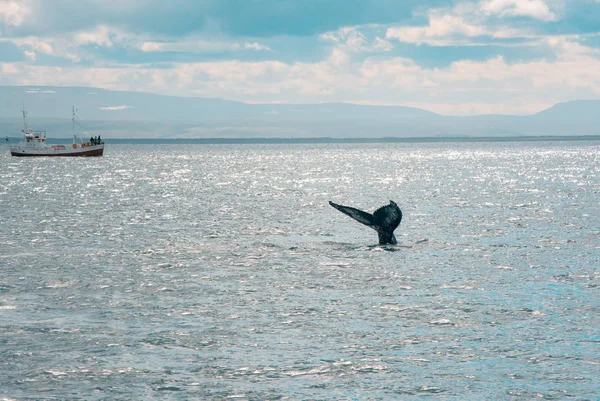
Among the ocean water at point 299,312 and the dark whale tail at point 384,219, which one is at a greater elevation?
the dark whale tail at point 384,219

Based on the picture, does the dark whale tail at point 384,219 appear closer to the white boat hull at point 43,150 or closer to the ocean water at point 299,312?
the ocean water at point 299,312

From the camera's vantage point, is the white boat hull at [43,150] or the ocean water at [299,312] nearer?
the ocean water at [299,312]

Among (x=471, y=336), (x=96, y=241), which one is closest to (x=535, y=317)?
(x=471, y=336)

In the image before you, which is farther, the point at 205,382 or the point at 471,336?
the point at 471,336

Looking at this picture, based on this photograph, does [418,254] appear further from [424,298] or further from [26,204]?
[26,204]

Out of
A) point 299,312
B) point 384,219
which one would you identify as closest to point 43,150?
point 384,219

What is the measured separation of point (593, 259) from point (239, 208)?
31.7 metres

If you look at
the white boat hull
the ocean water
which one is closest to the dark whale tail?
the ocean water

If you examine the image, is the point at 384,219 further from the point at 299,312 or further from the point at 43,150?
the point at 43,150

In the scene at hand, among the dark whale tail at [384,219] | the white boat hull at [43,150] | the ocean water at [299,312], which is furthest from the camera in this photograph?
the white boat hull at [43,150]

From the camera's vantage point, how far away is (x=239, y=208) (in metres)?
58.0

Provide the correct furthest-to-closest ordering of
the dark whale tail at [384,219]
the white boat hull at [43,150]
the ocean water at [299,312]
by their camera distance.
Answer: the white boat hull at [43,150] → the dark whale tail at [384,219] → the ocean water at [299,312]

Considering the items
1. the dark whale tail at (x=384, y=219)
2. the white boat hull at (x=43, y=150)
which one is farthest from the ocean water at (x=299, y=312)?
the white boat hull at (x=43, y=150)

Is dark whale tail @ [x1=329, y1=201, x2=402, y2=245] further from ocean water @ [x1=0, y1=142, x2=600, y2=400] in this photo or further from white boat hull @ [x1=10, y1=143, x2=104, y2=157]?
white boat hull @ [x1=10, y1=143, x2=104, y2=157]
